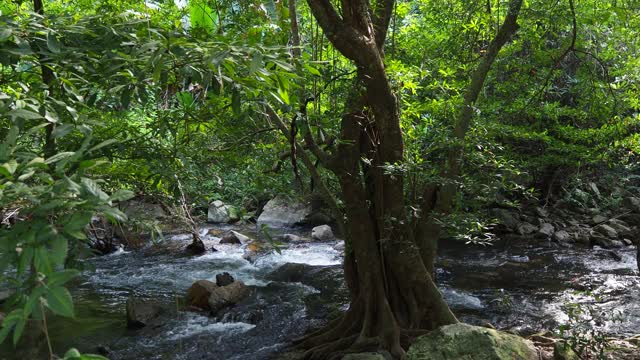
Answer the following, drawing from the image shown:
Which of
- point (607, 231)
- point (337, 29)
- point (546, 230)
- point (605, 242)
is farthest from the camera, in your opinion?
point (546, 230)

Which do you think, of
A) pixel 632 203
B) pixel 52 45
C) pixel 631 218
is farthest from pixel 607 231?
pixel 52 45

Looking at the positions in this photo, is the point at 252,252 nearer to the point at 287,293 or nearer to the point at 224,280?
the point at 224,280

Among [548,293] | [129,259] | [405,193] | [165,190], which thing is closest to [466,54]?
[405,193]

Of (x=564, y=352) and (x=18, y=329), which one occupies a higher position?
(x=18, y=329)

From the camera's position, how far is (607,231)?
1302 centimetres

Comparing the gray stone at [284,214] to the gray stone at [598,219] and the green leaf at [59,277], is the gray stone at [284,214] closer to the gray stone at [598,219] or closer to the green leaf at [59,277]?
the gray stone at [598,219]

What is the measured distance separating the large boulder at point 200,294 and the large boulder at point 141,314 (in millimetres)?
649

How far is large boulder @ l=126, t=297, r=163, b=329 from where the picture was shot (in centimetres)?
747

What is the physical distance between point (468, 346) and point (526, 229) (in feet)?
33.0

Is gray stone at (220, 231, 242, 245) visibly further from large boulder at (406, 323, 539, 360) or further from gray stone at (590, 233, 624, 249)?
large boulder at (406, 323, 539, 360)

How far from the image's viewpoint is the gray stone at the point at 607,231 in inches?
508

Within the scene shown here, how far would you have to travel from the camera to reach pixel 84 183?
1393mm

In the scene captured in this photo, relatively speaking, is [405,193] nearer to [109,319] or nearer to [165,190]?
[165,190]

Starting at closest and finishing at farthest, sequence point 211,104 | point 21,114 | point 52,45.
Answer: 1. point 21,114
2. point 52,45
3. point 211,104
